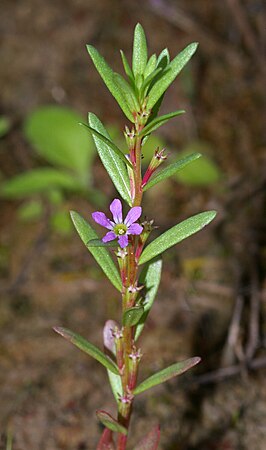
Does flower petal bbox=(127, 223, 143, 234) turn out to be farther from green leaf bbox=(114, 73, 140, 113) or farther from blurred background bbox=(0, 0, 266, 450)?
blurred background bbox=(0, 0, 266, 450)

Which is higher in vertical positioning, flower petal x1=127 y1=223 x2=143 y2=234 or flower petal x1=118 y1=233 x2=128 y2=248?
flower petal x1=127 y1=223 x2=143 y2=234

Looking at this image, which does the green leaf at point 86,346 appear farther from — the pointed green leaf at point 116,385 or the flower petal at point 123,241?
the flower petal at point 123,241

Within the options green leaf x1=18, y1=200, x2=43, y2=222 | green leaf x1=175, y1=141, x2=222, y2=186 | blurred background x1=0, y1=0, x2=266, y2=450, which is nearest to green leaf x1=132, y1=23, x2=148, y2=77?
blurred background x1=0, y1=0, x2=266, y2=450

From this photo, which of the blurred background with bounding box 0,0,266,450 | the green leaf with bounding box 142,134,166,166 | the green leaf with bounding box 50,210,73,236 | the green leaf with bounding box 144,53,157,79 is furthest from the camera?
the green leaf with bounding box 142,134,166,166

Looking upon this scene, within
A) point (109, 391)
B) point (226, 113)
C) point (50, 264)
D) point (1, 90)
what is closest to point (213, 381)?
point (109, 391)

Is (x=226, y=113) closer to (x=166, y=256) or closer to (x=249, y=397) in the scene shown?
(x=166, y=256)

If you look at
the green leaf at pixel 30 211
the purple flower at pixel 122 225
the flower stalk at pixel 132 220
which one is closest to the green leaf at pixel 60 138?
the green leaf at pixel 30 211
